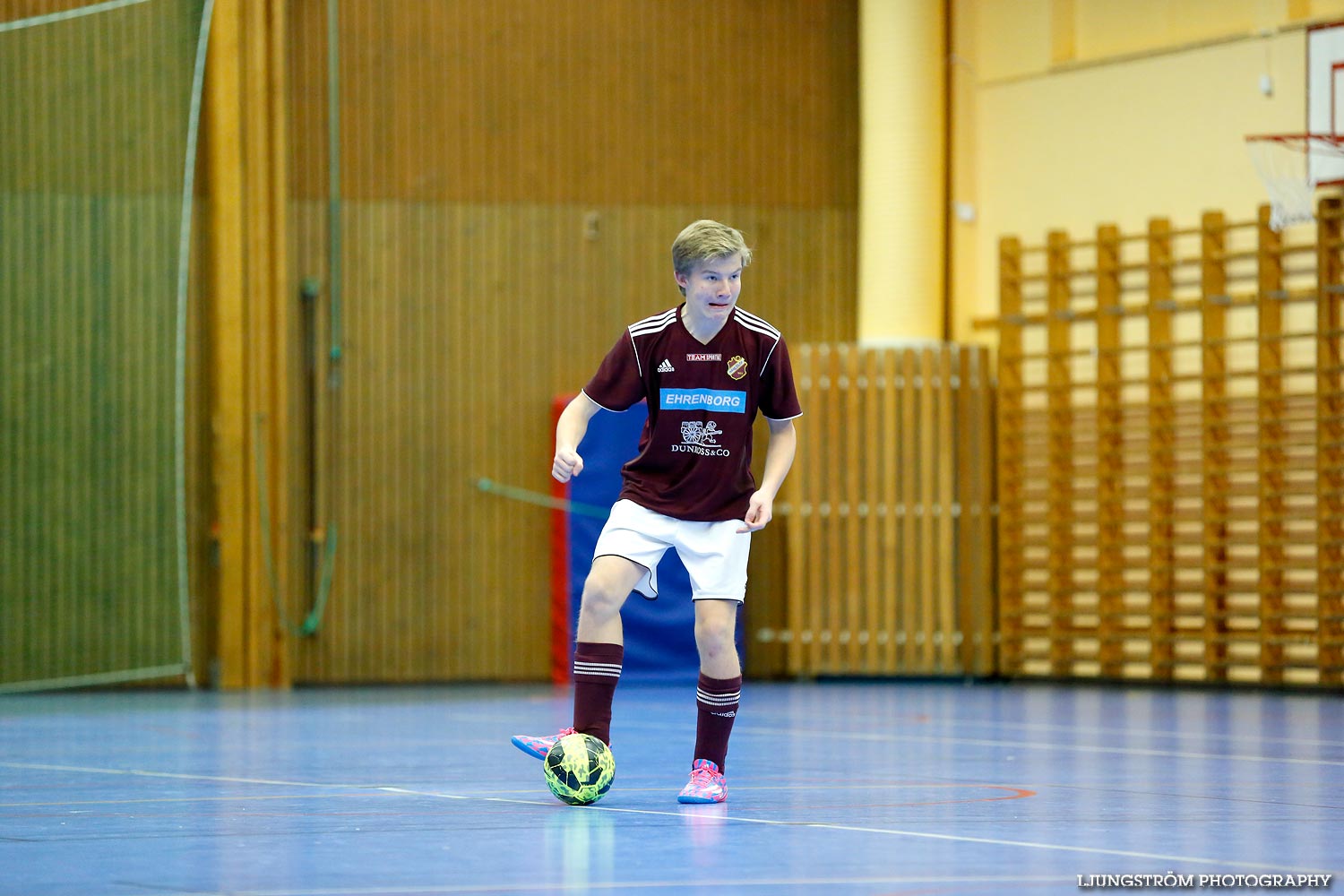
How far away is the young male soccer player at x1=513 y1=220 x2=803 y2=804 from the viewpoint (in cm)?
405

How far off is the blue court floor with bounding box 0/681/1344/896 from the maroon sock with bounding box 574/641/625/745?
203 mm

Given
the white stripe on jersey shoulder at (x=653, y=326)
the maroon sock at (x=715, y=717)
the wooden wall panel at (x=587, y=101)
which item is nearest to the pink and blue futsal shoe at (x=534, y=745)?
the maroon sock at (x=715, y=717)

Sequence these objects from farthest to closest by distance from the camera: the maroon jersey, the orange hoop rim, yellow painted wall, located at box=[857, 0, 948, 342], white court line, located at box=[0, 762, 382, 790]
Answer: yellow painted wall, located at box=[857, 0, 948, 342] → the orange hoop rim → white court line, located at box=[0, 762, 382, 790] → the maroon jersey

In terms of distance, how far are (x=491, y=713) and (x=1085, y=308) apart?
477cm

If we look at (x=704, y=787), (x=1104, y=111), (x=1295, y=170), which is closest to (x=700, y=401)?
(x=704, y=787)

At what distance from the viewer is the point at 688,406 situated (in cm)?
414

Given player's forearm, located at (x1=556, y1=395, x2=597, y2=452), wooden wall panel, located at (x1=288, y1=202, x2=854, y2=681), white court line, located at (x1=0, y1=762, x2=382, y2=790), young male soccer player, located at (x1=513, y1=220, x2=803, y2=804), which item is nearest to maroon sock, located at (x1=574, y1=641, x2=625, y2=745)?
young male soccer player, located at (x1=513, y1=220, x2=803, y2=804)

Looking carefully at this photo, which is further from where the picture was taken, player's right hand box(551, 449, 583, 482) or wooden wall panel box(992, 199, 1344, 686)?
wooden wall panel box(992, 199, 1344, 686)

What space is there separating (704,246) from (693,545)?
708 mm

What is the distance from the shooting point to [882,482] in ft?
35.4

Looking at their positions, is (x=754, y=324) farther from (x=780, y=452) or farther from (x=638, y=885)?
(x=638, y=885)

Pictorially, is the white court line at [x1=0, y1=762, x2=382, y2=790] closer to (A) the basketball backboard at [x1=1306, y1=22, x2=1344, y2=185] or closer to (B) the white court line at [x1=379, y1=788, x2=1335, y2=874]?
(B) the white court line at [x1=379, y1=788, x2=1335, y2=874]

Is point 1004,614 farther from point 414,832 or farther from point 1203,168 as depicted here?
point 414,832

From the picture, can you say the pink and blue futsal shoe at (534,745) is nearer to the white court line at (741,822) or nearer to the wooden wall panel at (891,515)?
the white court line at (741,822)
